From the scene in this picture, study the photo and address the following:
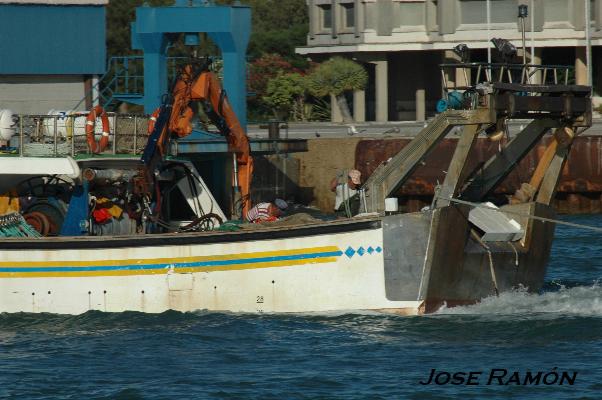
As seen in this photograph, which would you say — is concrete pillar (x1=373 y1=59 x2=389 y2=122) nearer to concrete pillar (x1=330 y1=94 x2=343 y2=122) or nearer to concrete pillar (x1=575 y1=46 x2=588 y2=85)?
concrete pillar (x1=330 y1=94 x2=343 y2=122)

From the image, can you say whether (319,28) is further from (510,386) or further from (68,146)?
(510,386)

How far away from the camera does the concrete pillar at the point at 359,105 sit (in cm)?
5709

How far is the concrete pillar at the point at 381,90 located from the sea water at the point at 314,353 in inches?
1412

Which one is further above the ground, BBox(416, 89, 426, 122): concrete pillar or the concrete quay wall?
BBox(416, 89, 426, 122): concrete pillar

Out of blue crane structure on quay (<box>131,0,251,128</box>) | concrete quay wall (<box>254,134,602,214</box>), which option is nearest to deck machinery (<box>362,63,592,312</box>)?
blue crane structure on quay (<box>131,0,251,128</box>)

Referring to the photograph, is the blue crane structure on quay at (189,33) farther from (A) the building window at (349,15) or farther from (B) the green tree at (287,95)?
(A) the building window at (349,15)

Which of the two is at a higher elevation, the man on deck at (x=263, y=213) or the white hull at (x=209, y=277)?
the man on deck at (x=263, y=213)

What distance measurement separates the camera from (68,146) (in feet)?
69.6

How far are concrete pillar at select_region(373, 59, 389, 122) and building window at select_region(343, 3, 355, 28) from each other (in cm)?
248

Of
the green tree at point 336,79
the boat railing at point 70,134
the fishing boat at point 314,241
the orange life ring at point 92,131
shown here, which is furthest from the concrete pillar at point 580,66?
the orange life ring at point 92,131

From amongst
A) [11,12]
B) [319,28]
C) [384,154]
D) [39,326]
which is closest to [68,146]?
[39,326]

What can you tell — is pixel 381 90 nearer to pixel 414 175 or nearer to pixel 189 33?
pixel 414 175

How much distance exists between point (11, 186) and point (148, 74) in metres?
6.26

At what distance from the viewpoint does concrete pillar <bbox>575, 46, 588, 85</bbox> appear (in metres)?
55.3
